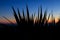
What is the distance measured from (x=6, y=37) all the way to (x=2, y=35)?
0.13m

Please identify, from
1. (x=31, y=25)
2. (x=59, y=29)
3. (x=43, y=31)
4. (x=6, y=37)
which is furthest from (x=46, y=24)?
(x=6, y=37)

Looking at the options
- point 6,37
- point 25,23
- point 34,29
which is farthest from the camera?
point 6,37

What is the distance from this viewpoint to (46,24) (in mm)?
3004

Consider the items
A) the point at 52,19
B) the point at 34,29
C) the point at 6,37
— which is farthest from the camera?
the point at 6,37

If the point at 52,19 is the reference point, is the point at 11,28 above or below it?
below

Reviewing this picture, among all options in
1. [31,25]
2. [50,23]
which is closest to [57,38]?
[50,23]

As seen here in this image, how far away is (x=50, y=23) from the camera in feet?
11.0

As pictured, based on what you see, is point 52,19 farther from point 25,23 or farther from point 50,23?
point 25,23

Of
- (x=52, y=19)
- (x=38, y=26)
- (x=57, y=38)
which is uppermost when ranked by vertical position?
(x=52, y=19)

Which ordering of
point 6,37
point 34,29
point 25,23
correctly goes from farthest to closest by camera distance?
point 6,37
point 34,29
point 25,23

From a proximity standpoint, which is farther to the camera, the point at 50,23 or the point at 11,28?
Result: the point at 50,23

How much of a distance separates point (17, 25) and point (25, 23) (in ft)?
0.70

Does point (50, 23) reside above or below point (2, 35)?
above

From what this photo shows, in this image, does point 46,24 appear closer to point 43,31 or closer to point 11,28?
point 43,31
